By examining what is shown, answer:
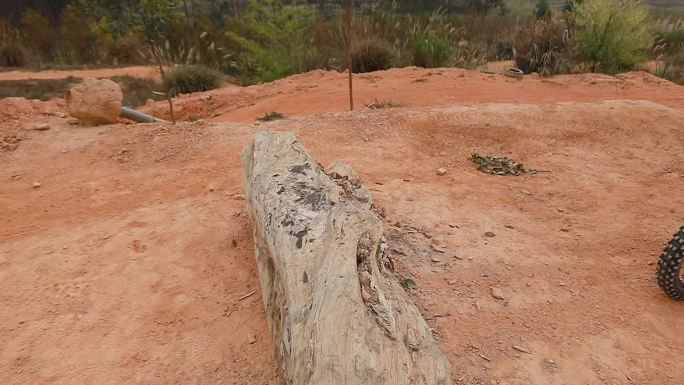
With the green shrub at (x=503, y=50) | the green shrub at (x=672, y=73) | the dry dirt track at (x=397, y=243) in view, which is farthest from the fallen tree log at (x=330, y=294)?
the green shrub at (x=503, y=50)

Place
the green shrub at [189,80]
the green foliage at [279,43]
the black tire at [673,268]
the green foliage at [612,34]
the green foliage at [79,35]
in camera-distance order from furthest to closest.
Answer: the green foliage at [79,35] < the green foliage at [279,43] < the green shrub at [189,80] < the green foliage at [612,34] < the black tire at [673,268]

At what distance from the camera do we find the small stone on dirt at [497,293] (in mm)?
2568

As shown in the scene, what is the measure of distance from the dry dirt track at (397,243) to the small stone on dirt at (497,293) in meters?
0.03

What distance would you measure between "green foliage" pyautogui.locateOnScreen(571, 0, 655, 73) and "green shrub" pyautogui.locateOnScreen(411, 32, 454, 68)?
2.60 m

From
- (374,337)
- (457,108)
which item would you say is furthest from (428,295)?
(457,108)

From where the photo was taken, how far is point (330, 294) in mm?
1763

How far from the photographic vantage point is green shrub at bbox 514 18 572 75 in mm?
8805

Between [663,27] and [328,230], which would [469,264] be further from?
[663,27]

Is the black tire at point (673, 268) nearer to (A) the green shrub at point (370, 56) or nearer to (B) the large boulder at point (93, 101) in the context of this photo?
(B) the large boulder at point (93, 101)

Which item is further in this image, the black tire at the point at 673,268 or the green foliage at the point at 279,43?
the green foliage at the point at 279,43

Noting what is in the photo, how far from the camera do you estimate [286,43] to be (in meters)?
10.6

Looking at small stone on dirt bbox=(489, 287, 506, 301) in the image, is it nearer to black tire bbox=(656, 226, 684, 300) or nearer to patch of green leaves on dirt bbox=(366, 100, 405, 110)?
black tire bbox=(656, 226, 684, 300)

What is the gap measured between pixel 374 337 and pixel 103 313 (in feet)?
5.98

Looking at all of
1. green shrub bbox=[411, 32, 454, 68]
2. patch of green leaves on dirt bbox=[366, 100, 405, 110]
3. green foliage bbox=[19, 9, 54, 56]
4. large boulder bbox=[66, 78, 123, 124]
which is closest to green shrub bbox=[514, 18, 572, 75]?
green shrub bbox=[411, 32, 454, 68]
